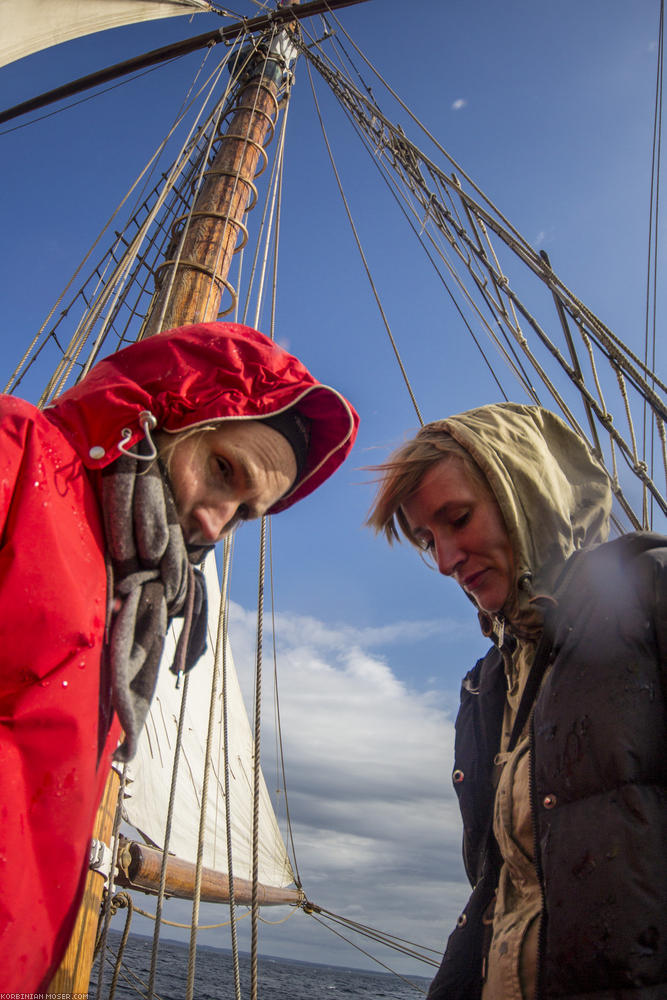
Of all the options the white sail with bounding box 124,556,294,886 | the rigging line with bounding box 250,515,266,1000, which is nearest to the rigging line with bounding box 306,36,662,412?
the rigging line with bounding box 250,515,266,1000

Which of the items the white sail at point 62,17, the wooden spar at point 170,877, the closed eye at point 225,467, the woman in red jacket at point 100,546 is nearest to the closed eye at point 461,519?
the woman in red jacket at point 100,546

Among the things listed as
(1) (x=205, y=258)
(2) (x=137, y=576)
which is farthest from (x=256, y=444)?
(1) (x=205, y=258)

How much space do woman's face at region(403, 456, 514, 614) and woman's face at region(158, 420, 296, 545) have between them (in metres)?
0.48

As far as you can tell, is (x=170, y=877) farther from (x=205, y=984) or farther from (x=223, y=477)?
(x=205, y=984)

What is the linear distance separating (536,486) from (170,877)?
4726mm

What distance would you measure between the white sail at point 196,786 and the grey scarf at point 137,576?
147 inches

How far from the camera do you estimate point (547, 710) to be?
118 cm

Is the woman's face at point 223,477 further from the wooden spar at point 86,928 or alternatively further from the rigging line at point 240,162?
the rigging line at point 240,162

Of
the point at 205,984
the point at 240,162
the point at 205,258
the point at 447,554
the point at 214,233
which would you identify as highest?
the point at 240,162

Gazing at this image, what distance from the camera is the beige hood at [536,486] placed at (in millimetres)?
1552

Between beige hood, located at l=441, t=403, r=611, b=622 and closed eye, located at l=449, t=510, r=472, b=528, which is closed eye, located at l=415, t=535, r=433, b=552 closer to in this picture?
closed eye, located at l=449, t=510, r=472, b=528

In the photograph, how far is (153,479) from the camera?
47.6 inches

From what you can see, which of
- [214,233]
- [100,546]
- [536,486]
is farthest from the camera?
[214,233]

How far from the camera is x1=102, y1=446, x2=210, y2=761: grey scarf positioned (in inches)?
42.4
